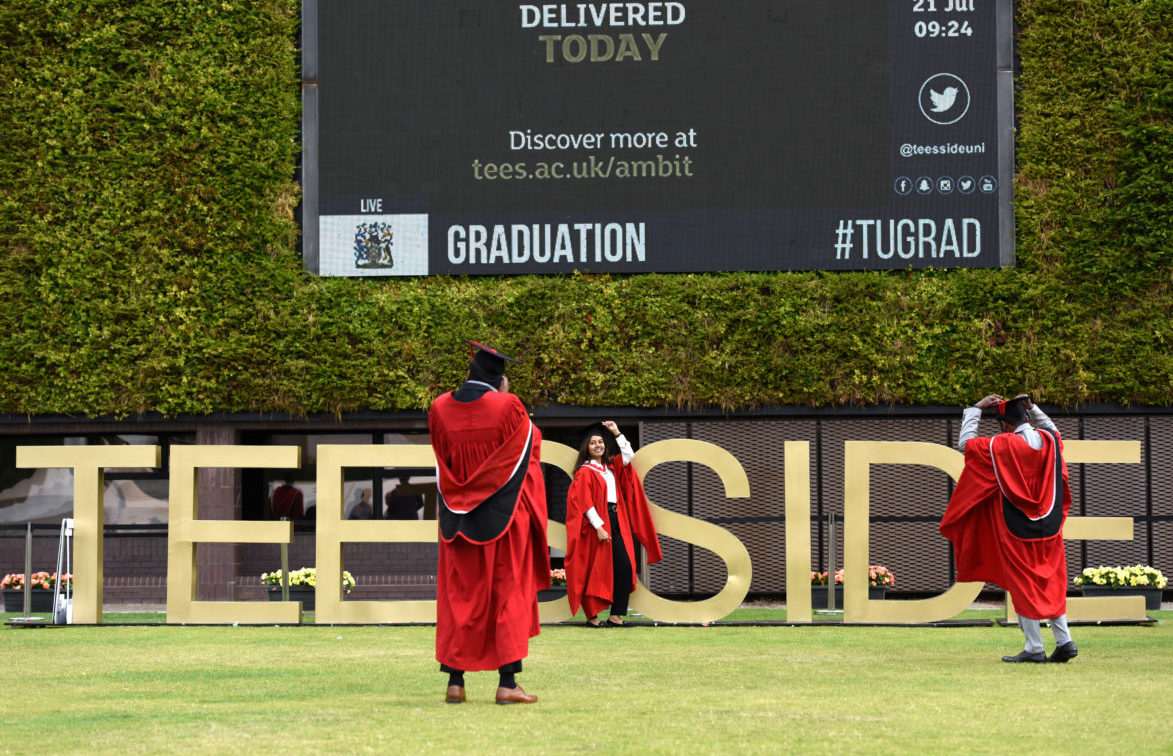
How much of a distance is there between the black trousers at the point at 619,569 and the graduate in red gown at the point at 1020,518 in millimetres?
4356

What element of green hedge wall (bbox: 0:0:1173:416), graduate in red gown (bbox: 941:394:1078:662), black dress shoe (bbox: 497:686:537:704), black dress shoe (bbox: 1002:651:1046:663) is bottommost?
black dress shoe (bbox: 1002:651:1046:663)

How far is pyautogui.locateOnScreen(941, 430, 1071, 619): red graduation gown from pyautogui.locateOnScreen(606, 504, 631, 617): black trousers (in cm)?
451

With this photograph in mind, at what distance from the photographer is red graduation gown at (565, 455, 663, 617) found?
15.3 m

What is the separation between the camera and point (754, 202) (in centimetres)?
1956

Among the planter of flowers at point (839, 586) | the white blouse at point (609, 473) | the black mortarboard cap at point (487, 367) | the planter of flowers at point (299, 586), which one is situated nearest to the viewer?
the black mortarboard cap at point (487, 367)

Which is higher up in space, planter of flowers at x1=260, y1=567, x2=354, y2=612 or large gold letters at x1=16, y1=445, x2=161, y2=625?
large gold letters at x1=16, y1=445, x2=161, y2=625

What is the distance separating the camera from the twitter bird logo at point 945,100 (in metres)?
19.5

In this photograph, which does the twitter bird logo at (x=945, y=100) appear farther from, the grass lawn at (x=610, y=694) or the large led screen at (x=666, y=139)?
the grass lawn at (x=610, y=694)

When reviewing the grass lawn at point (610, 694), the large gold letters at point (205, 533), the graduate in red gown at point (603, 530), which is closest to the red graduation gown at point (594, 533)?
the graduate in red gown at point (603, 530)

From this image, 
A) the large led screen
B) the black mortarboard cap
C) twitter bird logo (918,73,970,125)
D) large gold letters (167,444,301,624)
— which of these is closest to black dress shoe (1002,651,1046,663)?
the black mortarboard cap

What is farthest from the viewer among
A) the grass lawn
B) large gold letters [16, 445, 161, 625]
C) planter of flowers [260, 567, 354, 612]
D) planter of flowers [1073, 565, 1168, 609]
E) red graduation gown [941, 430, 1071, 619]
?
planter of flowers [260, 567, 354, 612]

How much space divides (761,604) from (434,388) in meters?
4.88

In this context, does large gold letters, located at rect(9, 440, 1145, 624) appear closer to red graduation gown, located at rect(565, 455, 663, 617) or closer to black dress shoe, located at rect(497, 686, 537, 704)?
red graduation gown, located at rect(565, 455, 663, 617)

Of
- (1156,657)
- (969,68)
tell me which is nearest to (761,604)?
(969,68)
